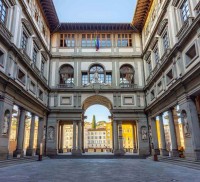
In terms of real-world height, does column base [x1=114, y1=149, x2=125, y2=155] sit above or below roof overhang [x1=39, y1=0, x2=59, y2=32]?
below

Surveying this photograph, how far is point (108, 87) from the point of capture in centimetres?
2755

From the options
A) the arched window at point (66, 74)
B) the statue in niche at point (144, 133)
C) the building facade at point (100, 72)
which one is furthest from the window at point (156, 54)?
the arched window at point (66, 74)

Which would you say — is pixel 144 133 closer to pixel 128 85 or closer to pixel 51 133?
pixel 128 85

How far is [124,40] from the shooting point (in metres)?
30.1

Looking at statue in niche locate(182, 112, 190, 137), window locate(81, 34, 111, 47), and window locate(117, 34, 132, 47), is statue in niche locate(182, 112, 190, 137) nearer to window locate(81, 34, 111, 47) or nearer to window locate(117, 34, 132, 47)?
window locate(117, 34, 132, 47)

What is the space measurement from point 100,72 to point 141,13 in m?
9.81

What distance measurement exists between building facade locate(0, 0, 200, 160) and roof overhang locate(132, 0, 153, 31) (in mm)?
127

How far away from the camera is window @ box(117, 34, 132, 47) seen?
29938 millimetres

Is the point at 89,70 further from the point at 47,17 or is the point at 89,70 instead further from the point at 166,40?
the point at 166,40

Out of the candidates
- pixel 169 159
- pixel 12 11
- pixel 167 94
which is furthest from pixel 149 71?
→ pixel 12 11

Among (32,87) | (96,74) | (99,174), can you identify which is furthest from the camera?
(96,74)

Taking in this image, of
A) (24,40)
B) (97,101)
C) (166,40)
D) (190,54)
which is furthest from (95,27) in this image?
(190,54)

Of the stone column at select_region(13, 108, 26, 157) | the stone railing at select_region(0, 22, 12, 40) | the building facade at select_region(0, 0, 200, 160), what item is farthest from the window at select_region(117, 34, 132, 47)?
the stone column at select_region(13, 108, 26, 157)

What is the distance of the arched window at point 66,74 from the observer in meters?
28.7
